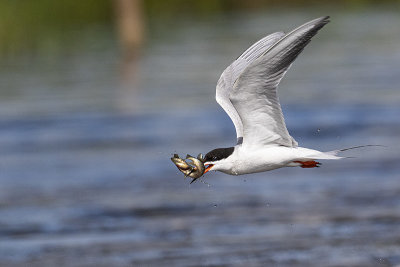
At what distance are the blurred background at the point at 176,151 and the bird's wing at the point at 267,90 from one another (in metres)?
3.99

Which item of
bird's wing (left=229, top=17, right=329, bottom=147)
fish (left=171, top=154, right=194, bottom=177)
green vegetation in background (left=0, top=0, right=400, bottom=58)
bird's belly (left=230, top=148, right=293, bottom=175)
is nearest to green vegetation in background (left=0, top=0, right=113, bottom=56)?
green vegetation in background (left=0, top=0, right=400, bottom=58)

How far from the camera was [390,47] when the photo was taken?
1382 inches

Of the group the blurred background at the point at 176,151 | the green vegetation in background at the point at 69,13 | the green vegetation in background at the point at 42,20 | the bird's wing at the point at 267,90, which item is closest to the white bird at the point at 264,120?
the bird's wing at the point at 267,90

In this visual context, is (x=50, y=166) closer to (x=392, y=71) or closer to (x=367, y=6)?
(x=392, y=71)

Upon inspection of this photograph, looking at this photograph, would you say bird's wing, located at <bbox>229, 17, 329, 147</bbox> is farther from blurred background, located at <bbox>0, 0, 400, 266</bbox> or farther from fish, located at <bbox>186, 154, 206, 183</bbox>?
blurred background, located at <bbox>0, 0, 400, 266</bbox>

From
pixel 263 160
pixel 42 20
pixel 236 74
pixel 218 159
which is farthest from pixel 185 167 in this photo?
pixel 42 20

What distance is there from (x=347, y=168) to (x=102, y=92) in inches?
486

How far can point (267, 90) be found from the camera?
7832 mm

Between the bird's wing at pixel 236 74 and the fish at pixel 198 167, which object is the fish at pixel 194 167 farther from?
the bird's wing at pixel 236 74

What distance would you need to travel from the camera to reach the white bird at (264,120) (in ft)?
24.8

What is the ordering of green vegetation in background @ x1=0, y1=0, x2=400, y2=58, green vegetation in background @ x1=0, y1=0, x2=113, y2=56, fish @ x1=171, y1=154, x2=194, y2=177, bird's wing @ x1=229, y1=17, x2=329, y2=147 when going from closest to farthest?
bird's wing @ x1=229, y1=17, x2=329, y2=147 < fish @ x1=171, y1=154, x2=194, y2=177 < green vegetation in background @ x1=0, y1=0, x2=113, y2=56 < green vegetation in background @ x1=0, y1=0, x2=400, y2=58

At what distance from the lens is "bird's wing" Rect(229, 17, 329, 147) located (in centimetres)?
747

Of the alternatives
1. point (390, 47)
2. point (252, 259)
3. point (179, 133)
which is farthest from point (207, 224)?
point (390, 47)

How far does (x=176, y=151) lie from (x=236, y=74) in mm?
9911
